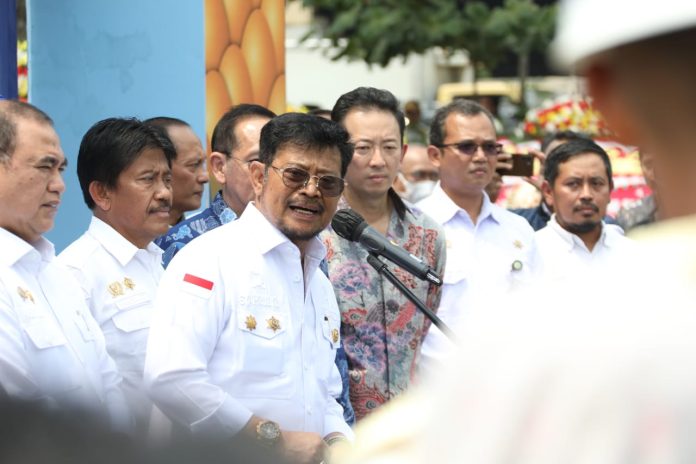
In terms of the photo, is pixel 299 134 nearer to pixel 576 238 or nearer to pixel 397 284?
pixel 397 284

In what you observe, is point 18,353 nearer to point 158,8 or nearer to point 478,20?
point 158,8

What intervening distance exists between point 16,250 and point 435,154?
3.00 m

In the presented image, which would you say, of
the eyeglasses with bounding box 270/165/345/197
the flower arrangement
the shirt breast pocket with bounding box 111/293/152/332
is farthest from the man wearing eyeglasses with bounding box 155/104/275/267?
the flower arrangement

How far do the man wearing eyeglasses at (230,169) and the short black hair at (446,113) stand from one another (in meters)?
1.12

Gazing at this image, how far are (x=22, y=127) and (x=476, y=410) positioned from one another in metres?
3.06

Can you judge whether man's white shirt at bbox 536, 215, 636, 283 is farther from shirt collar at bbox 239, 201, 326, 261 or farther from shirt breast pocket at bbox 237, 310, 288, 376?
shirt breast pocket at bbox 237, 310, 288, 376

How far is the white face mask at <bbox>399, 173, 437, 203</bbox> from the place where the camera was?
8.84 m

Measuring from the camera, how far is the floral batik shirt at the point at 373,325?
452cm

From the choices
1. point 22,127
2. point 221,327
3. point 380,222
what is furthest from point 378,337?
point 22,127

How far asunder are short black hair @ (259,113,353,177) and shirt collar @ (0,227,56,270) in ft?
2.77

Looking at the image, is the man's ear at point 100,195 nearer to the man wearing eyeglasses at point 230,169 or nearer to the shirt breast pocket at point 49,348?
the man wearing eyeglasses at point 230,169

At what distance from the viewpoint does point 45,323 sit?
3.51 m

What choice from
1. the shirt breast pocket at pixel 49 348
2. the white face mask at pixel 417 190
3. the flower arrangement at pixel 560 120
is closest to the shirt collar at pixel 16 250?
the shirt breast pocket at pixel 49 348

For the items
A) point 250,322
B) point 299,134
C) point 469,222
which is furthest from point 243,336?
point 469,222
